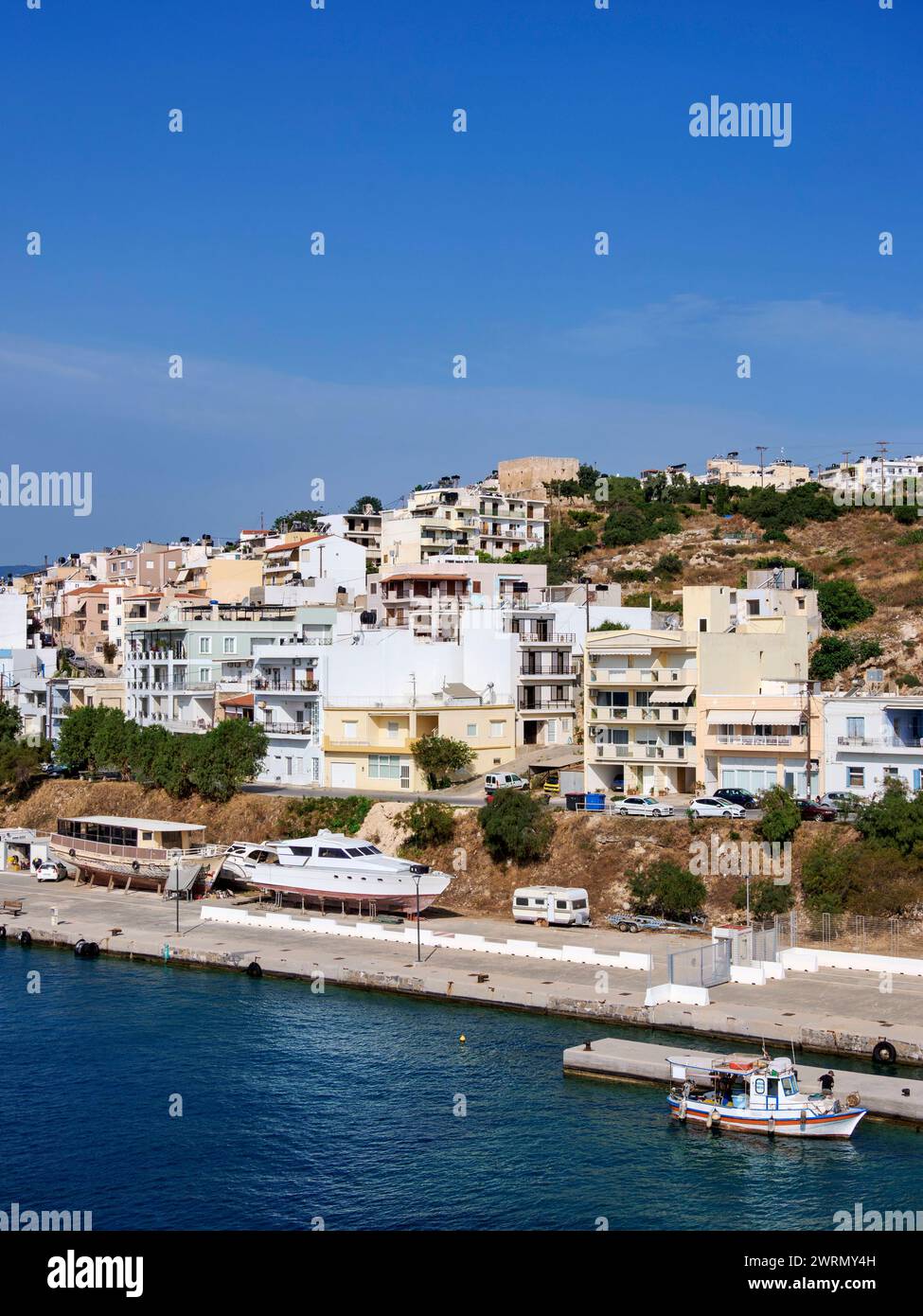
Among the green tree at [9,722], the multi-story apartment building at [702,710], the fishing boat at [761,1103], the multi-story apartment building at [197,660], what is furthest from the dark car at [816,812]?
the green tree at [9,722]

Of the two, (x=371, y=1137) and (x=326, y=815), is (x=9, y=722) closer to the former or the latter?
(x=326, y=815)

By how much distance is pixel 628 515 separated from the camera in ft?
355

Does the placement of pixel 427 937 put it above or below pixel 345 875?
below

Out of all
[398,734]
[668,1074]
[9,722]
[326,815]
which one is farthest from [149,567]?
[668,1074]

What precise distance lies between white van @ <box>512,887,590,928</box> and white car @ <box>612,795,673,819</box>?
4.37 metres

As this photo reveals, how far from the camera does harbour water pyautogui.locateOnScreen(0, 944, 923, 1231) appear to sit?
24.0 m

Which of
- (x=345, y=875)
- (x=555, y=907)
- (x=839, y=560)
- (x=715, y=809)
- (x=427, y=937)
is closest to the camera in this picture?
(x=427, y=937)

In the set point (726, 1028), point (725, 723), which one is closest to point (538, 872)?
point (725, 723)

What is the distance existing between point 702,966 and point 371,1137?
11.9 m

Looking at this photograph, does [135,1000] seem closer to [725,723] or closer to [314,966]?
[314,966]

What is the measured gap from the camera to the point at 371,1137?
2728cm

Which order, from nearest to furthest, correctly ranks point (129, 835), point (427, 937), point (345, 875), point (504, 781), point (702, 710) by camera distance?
1. point (427, 937)
2. point (345, 875)
3. point (702, 710)
4. point (129, 835)
5. point (504, 781)
